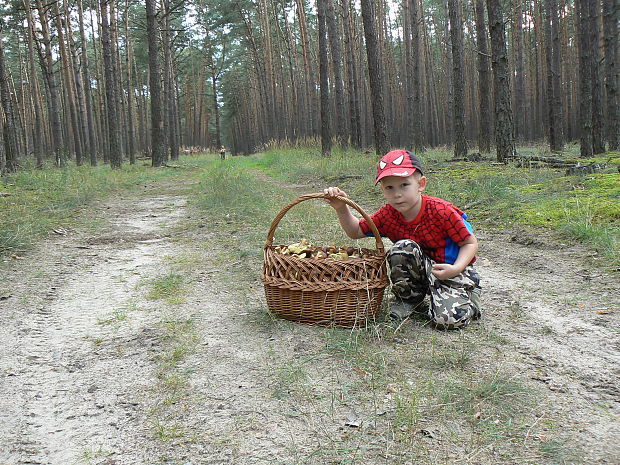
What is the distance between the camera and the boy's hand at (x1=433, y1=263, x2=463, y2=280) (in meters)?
2.64

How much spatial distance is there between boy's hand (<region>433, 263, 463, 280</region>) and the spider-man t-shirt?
204mm

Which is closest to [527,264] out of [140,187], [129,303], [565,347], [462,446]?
[565,347]

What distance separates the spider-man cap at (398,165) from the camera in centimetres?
266

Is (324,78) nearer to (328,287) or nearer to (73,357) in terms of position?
(328,287)

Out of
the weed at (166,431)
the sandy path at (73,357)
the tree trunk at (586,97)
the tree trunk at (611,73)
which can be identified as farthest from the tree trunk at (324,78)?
the weed at (166,431)

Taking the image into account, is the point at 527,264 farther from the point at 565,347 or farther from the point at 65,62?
the point at 65,62

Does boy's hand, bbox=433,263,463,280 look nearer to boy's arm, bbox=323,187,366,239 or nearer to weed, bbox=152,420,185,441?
boy's arm, bbox=323,187,366,239

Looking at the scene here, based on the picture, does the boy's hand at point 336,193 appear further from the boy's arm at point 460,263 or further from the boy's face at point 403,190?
the boy's arm at point 460,263

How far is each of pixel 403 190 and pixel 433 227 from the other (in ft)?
0.99

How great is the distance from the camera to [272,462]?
1633 mm

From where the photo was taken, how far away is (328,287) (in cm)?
266

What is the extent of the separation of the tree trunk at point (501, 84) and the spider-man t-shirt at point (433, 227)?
778 cm

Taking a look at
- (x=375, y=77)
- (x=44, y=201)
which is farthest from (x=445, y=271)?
(x=375, y=77)

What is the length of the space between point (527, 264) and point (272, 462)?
3152mm
